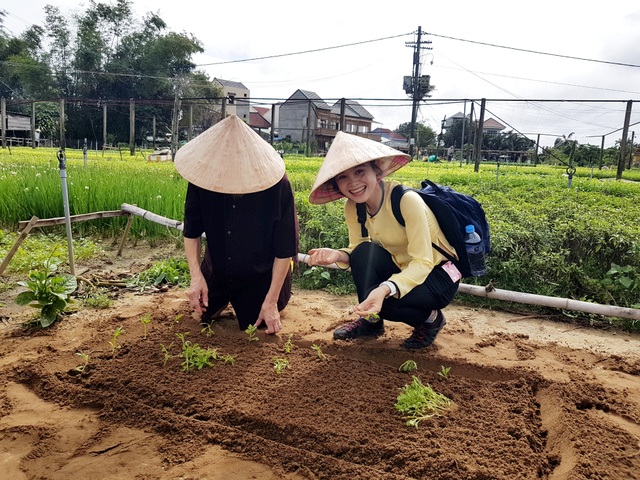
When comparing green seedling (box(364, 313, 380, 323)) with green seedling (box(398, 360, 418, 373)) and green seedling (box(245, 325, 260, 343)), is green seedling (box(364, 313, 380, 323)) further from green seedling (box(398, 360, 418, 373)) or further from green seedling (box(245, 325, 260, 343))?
green seedling (box(245, 325, 260, 343))

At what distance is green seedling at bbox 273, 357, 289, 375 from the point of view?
2.42 metres

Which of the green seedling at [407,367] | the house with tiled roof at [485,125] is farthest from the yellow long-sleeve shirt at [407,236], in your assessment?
the house with tiled roof at [485,125]

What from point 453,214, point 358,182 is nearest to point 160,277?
point 358,182

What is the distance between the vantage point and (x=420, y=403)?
6.84ft

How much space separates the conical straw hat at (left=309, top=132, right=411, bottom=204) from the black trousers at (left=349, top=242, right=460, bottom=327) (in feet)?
1.37

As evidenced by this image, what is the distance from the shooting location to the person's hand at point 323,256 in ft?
9.17

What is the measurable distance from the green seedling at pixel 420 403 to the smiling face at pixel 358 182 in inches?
38.7

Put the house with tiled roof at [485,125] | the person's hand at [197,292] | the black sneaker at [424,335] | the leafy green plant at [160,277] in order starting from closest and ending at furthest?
the person's hand at [197,292] < the black sneaker at [424,335] < the leafy green plant at [160,277] < the house with tiled roof at [485,125]

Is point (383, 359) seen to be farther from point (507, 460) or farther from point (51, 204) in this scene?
point (51, 204)

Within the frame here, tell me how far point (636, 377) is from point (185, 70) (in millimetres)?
46000

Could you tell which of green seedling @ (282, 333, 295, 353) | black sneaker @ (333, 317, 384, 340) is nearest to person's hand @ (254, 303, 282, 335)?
green seedling @ (282, 333, 295, 353)

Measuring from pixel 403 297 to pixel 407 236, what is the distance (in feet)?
1.18

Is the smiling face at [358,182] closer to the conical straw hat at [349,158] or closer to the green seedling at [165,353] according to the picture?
the conical straw hat at [349,158]

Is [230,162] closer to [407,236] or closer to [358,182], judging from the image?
[358,182]
